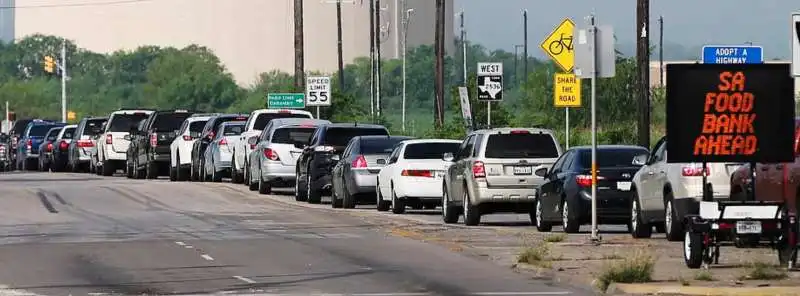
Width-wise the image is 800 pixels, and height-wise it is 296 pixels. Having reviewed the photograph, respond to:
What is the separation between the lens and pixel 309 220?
107 ft

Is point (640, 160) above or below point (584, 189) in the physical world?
above

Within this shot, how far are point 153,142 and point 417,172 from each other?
21078 mm

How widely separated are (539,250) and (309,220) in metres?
10.7

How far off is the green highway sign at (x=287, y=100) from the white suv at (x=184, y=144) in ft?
34.3

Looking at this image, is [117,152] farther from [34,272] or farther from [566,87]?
[34,272]

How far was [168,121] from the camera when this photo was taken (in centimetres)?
5494

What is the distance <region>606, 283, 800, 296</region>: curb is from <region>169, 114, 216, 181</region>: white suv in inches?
1358

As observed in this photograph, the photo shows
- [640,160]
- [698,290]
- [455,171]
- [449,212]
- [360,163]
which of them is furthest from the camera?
[360,163]

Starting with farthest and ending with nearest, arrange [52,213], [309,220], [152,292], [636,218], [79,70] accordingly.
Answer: [79,70]
[52,213]
[309,220]
[636,218]
[152,292]

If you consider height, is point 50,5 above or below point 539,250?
above

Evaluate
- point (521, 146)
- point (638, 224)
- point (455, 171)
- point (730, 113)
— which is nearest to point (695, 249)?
point (730, 113)

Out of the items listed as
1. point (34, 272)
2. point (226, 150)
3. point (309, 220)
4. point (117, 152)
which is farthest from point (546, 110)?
point (34, 272)

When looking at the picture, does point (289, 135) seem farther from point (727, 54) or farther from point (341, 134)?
point (727, 54)

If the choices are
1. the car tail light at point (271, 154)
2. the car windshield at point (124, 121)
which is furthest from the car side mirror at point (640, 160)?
the car windshield at point (124, 121)
